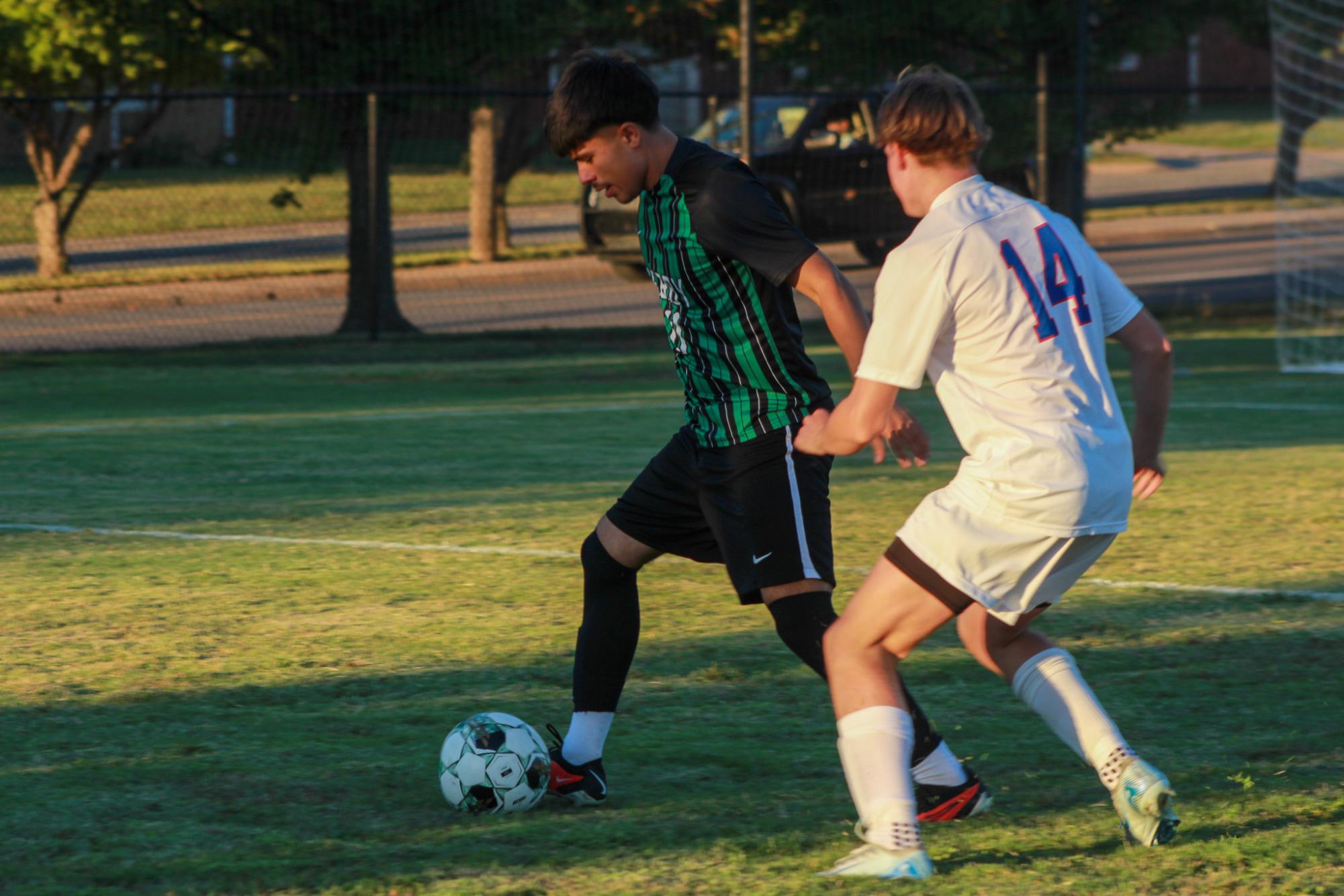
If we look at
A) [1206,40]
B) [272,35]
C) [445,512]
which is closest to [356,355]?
[272,35]

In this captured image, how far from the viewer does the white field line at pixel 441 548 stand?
276 inches

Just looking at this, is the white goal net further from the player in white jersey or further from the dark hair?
the player in white jersey

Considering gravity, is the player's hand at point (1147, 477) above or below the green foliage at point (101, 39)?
below

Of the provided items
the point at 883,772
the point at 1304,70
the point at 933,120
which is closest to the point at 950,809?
the point at 883,772

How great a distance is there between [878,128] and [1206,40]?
184 feet

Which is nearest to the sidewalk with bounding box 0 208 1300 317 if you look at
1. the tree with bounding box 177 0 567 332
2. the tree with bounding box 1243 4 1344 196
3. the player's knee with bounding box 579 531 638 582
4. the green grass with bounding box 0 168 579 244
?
the green grass with bounding box 0 168 579 244

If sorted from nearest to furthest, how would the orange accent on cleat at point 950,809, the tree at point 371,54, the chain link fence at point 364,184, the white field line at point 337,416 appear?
1. the orange accent on cleat at point 950,809
2. the white field line at point 337,416
3. the tree at point 371,54
4. the chain link fence at point 364,184

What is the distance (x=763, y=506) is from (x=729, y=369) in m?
0.35

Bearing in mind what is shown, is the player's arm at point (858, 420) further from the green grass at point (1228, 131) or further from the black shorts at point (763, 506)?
the green grass at point (1228, 131)

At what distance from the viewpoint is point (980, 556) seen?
3.70m

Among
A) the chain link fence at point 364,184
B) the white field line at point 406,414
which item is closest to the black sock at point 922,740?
the white field line at point 406,414

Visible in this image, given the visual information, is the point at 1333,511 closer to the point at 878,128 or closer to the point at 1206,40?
the point at 878,128

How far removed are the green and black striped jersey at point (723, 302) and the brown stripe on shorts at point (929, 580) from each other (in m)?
0.69

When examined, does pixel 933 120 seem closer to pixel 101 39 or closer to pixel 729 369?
pixel 729 369
